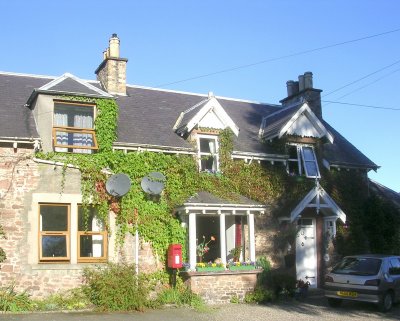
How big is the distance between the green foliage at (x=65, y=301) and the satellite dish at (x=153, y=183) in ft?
12.6

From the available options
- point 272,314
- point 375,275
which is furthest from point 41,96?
point 375,275

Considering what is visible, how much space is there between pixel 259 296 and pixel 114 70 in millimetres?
10713

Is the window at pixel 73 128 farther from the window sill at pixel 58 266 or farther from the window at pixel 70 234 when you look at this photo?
the window sill at pixel 58 266

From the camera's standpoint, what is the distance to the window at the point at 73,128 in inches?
687

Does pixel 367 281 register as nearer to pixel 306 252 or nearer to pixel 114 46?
pixel 306 252

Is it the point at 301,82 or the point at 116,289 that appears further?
the point at 301,82

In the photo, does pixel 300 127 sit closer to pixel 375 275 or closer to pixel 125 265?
pixel 375 275

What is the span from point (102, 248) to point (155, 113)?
639 cm

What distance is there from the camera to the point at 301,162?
21.6m

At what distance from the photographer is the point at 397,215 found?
22875 millimetres

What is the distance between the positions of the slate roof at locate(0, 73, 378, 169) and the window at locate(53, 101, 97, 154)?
2.10ft

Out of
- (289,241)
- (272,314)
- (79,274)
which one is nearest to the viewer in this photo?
(272,314)

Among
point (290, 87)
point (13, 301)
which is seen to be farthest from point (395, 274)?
point (290, 87)

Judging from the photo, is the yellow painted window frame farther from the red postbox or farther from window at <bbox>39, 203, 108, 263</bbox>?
A: the red postbox
